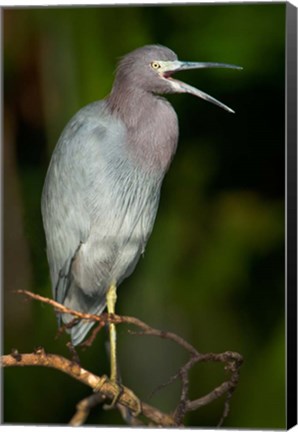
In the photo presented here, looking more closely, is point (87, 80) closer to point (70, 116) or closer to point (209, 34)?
point (70, 116)

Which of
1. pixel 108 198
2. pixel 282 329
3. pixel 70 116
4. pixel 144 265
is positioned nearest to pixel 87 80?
pixel 70 116

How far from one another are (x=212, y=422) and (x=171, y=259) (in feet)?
1.56

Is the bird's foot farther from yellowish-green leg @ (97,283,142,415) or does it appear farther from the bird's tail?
the bird's tail

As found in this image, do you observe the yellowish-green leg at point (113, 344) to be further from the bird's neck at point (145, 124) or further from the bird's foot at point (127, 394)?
the bird's neck at point (145, 124)

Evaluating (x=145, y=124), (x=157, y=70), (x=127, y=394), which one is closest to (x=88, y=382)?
(x=127, y=394)

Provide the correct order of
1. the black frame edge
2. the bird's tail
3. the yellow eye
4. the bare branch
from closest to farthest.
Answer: the bare branch
the black frame edge
the yellow eye
the bird's tail

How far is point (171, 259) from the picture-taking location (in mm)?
2766

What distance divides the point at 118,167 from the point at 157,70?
0.97 ft

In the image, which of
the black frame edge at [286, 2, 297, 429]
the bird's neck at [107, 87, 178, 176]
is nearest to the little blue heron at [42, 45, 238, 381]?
the bird's neck at [107, 87, 178, 176]

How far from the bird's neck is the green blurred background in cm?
6

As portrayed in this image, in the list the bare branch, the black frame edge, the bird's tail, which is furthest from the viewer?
the bird's tail

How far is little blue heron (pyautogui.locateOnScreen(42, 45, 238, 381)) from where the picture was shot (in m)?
2.70

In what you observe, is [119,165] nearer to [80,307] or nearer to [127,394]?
[80,307]

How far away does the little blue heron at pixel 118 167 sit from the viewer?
270cm
